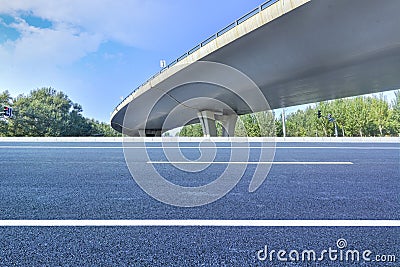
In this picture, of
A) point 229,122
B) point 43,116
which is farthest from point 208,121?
point 43,116

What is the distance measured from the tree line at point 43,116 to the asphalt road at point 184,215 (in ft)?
107

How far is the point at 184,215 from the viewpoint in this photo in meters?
1.80

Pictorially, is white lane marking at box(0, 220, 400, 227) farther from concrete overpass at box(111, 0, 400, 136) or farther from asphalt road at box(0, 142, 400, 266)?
concrete overpass at box(111, 0, 400, 136)

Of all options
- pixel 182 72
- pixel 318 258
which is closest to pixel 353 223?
pixel 318 258

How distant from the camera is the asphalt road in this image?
49.9 inches

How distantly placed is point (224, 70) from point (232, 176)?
37.9 ft

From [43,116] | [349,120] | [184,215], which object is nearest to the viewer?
[184,215]

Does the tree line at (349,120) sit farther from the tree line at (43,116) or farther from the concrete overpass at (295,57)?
the tree line at (43,116)

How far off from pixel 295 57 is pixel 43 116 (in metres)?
30.6

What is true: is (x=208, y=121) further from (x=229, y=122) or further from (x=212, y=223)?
(x=212, y=223)

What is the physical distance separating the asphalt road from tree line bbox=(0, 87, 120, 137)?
1279 inches

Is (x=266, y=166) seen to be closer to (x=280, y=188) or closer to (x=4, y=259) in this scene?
(x=280, y=188)

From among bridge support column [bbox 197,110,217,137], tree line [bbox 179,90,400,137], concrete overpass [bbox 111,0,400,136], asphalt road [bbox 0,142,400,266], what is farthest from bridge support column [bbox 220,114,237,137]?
asphalt road [bbox 0,142,400,266]

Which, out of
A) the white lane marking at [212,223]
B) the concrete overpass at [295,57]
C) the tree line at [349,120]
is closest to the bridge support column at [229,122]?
the tree line at [349,120]
